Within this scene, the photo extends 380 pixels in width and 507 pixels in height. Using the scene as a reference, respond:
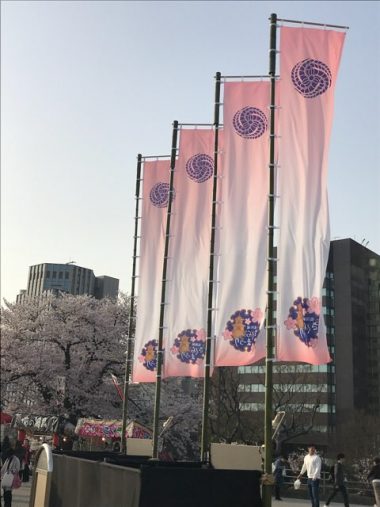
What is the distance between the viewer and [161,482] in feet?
30.3

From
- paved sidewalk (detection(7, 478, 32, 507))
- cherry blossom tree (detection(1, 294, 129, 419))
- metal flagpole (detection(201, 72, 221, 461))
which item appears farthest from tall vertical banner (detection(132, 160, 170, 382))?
cherry blossom tree (detection(1, 294, 129, 419))

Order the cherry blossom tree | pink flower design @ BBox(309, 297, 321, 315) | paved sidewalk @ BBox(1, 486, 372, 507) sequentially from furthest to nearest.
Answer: the cherry blossom tree → paved sidewalk @ BBox(1, 486, 372, 507) → pink flower design @ BBox(309, 297, 321, 315)

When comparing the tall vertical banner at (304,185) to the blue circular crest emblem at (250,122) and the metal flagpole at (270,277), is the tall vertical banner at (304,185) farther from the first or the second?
the blue circular crest emblem at (250,122)

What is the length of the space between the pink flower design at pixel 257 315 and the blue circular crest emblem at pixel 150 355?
7427 millimetres

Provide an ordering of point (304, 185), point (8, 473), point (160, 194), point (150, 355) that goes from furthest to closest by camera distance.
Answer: point (160, 194)
point (150, 355)
point (8, 473)
point (304, 185)

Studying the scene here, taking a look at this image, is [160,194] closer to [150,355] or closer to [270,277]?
[150,355]

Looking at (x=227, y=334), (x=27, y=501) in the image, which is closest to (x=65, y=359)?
(x=27, y=501)

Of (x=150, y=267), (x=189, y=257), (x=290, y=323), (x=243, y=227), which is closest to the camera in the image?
(x=290, y=323)

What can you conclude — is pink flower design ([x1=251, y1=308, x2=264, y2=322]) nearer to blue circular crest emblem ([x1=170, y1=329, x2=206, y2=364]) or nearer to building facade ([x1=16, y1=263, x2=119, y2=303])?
blue circular crest emblem ([x1=170, y1=329, x2=206, y2=364])

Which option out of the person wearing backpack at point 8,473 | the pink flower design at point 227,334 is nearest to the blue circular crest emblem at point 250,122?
the pink flower design at point 227,334

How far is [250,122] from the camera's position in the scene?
→ 47.9 feet

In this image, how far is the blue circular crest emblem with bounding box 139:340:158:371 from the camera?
66.1 ft

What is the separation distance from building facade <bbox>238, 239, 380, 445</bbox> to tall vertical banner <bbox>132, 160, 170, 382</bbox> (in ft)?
241

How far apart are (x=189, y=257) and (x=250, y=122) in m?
5.22
